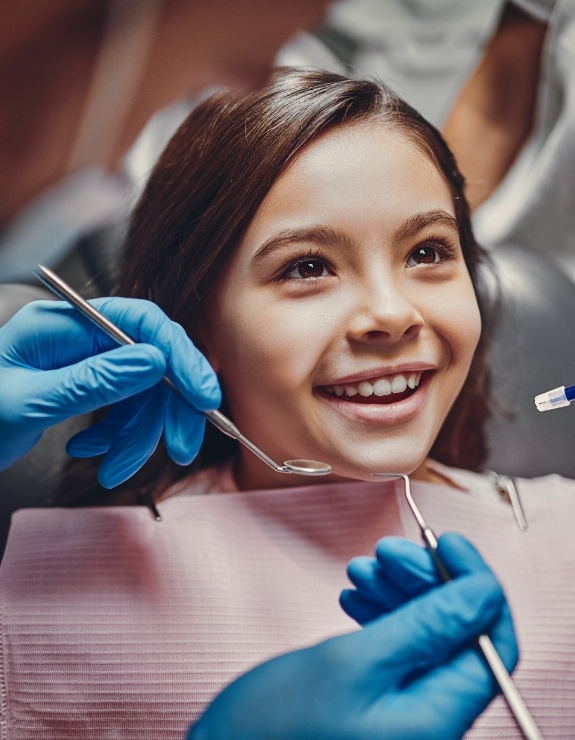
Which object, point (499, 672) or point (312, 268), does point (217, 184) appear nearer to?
point (312, 268)

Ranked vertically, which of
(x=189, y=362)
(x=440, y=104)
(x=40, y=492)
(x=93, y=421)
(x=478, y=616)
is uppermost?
(x=440, y=104)

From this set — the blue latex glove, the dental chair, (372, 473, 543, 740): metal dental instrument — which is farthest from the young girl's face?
the dental chair

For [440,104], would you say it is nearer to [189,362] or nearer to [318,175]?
[318,175]

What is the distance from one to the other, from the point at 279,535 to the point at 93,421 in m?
0.36

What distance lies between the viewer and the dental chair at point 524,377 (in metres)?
1.25

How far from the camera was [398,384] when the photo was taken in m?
0.97

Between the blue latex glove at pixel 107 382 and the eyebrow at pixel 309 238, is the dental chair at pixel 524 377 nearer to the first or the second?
the blue latex glove at pixel 107 382

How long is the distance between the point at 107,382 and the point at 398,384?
0.36 metres

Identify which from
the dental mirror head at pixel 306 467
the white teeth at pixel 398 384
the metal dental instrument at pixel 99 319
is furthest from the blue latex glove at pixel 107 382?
the white teeth at pixel 398 384

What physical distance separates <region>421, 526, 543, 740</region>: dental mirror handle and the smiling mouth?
0.25m

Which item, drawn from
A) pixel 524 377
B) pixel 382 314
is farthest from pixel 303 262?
pixel 524 377

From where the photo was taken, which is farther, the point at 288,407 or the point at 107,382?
the point at 288,407

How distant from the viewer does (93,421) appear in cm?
121

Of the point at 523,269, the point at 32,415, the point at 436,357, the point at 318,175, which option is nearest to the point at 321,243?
the point at 318,175
